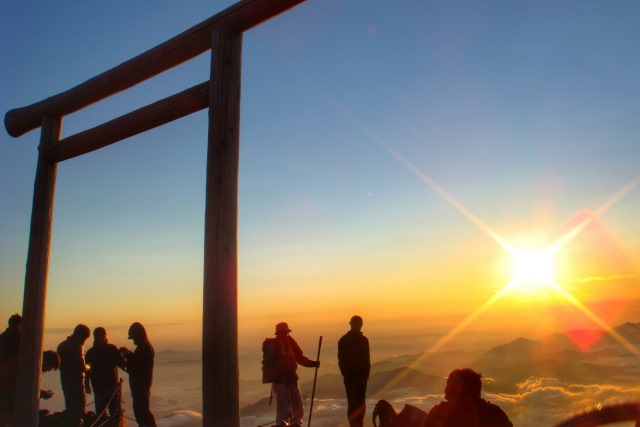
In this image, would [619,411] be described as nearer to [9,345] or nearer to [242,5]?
[242,5]

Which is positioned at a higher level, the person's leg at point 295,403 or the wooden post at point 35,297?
the wooden post at point 35,297

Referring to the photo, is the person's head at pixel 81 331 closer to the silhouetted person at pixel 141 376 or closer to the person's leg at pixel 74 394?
the person's leg at pixel 74 394

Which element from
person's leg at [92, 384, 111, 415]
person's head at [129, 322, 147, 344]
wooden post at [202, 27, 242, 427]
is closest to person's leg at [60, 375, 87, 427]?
person's leg at [92, 384, 111, 415]

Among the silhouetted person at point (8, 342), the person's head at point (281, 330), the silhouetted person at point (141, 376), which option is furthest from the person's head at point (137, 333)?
the person's head at point (281, 330)

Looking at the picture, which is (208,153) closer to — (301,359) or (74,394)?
(301,359)

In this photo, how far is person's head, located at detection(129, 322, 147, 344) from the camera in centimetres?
894

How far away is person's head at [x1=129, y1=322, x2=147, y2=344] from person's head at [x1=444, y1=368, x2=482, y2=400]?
19.4 ft

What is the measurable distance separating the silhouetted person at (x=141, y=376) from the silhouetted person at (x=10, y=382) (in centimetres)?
123

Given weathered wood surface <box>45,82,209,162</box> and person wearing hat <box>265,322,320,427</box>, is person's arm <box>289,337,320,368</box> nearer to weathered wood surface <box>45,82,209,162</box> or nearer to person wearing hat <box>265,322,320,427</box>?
person wearing hat <box>265,322,320,427</box>

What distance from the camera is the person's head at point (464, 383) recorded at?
4703mm

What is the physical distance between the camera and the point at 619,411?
1.96 m

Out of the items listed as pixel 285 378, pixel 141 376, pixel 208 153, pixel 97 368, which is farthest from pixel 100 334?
pixel 208 153

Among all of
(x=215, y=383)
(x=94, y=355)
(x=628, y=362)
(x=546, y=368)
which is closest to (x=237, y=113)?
(x=215, y=383)

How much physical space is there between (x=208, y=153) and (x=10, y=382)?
19.1 ft
